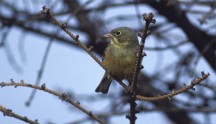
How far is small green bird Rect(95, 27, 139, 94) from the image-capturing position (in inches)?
129

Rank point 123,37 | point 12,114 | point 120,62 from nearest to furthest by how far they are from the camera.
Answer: point 12,114 < point 120,62 < point 123,37

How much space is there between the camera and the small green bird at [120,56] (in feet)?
10.8

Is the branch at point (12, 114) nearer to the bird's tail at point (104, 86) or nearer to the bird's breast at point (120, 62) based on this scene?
the bird's breast at point (120, 62)

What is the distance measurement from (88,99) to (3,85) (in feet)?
9.89

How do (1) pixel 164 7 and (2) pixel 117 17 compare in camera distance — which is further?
(2) pixel 117 17

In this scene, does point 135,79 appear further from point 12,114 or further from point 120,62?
point 120,62

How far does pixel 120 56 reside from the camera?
3.41 m

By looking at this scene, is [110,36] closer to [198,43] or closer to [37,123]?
[198,43]

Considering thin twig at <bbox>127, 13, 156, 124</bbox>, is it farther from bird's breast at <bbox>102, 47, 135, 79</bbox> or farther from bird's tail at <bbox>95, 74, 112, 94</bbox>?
bird's tail at <bbox>95, 74, 112, 94</bbox>

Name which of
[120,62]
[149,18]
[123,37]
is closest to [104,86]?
[123,37]

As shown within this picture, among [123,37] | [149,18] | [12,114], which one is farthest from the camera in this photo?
[123,37]

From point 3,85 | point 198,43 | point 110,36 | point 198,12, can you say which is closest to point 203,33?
point 198,43

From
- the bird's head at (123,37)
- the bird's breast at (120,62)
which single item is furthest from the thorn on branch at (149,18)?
the bird's head at (123,37)

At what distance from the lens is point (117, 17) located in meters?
4.80
